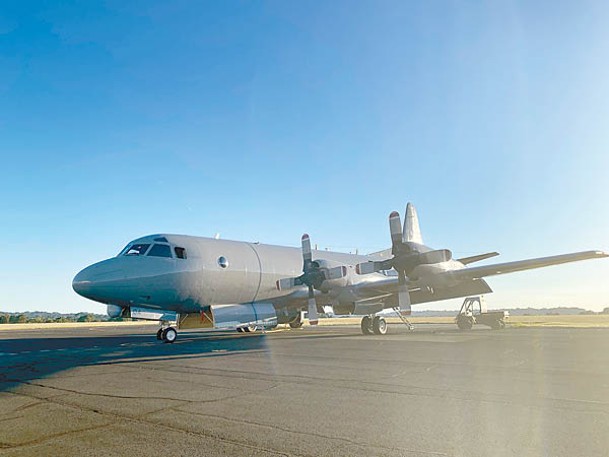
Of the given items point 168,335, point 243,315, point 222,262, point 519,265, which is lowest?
point 168,335

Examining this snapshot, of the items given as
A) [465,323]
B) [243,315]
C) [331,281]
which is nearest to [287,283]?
[331,281]

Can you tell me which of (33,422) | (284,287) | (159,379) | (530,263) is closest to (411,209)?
(530,263)

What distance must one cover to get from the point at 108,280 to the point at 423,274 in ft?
43.6

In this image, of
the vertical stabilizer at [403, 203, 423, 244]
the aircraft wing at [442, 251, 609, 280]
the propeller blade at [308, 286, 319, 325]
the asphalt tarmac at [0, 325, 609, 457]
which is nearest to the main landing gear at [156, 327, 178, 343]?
the propeller blade at [308, 286, 319, 325]

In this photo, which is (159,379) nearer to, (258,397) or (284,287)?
(258,397)

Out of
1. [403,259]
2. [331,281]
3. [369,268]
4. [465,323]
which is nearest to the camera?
[403,259]

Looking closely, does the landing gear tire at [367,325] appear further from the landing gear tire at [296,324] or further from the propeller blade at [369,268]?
the landing gear tire at [296,324]

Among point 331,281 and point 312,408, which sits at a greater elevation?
point 331,281

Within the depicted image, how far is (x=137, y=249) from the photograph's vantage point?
19.8 m

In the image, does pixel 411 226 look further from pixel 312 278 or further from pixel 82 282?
pixel 82 282

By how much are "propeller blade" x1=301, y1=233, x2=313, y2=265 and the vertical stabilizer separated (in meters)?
4.89

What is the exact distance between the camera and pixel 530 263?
19.5 metres

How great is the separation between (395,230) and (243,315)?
323 inches

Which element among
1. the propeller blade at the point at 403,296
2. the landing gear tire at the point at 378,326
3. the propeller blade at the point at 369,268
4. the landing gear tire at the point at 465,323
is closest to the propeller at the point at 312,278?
the propeller blade at the point at 369,268
